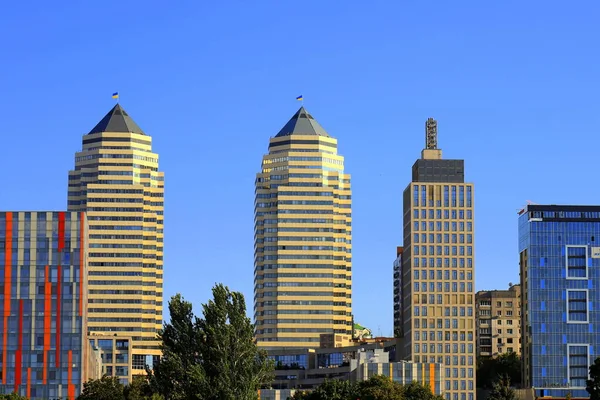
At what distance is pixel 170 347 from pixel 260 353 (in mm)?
11680

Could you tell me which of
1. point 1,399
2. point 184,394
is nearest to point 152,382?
point 184,394

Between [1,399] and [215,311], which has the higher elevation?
[215,311]

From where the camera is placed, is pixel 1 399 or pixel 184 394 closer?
pixel 184 394

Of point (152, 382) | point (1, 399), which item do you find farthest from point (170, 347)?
point (1, 399)

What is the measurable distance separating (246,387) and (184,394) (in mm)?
7947

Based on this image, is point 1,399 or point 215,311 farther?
point 1,399

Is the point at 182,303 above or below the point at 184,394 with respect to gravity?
above

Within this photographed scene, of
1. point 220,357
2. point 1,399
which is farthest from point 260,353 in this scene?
point 1,399

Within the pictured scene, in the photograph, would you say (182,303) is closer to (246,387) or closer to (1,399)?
(246,387)

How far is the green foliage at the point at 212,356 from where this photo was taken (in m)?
175

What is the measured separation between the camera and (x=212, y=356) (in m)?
178

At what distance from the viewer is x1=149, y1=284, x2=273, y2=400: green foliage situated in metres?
175

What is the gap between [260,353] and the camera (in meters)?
181

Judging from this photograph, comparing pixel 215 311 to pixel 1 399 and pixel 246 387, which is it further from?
pixel 1 399
